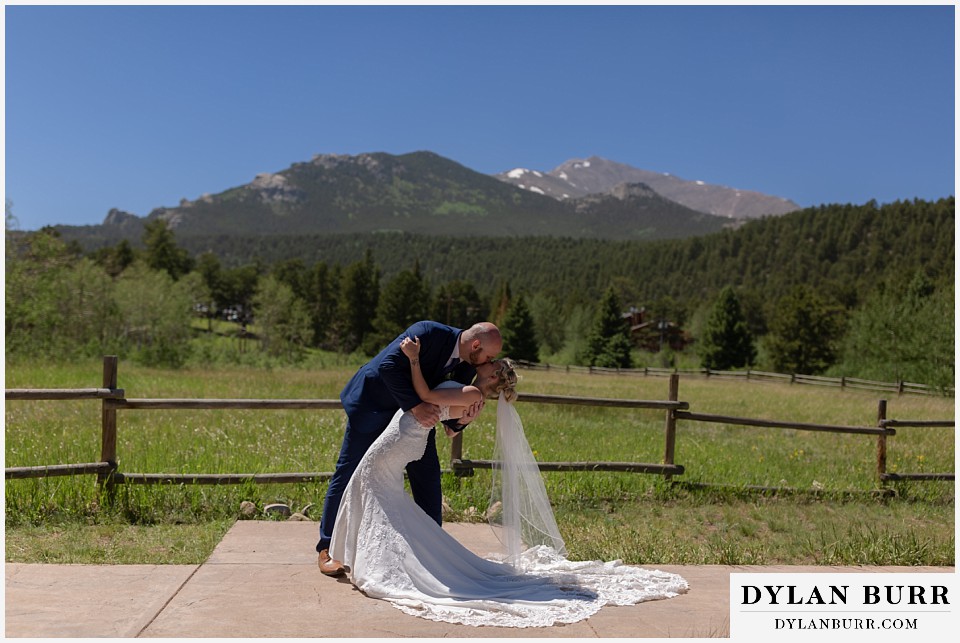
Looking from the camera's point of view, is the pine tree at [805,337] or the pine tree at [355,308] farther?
the pine tree at [355,308]

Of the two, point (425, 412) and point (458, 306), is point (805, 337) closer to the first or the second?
point (458, 306)

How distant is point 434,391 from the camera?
16.9 feet

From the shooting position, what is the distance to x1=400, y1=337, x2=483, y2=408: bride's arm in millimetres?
5102

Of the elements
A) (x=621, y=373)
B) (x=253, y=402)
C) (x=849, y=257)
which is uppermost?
(x=849, y=257)

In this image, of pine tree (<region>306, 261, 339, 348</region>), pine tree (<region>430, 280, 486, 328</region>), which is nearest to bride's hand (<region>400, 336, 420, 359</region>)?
pine tree (<region>430, 280, 486, 328</region>)

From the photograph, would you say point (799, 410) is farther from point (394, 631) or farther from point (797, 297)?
point (797, 297)

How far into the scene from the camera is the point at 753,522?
8.41m

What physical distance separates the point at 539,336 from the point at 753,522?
103294mm

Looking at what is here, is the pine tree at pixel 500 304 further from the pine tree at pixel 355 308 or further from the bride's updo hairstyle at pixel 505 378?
the bride's updo hairstyle at pixel 505 378

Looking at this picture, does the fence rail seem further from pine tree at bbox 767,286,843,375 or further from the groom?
the groom

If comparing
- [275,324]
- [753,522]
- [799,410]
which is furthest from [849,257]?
[753,522]

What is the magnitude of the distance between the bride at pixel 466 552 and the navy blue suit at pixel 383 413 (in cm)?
17

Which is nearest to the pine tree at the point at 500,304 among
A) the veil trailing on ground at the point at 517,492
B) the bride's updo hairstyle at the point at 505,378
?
the veil trailing on ground at the point at 517,492

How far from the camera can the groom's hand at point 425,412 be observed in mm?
5199
